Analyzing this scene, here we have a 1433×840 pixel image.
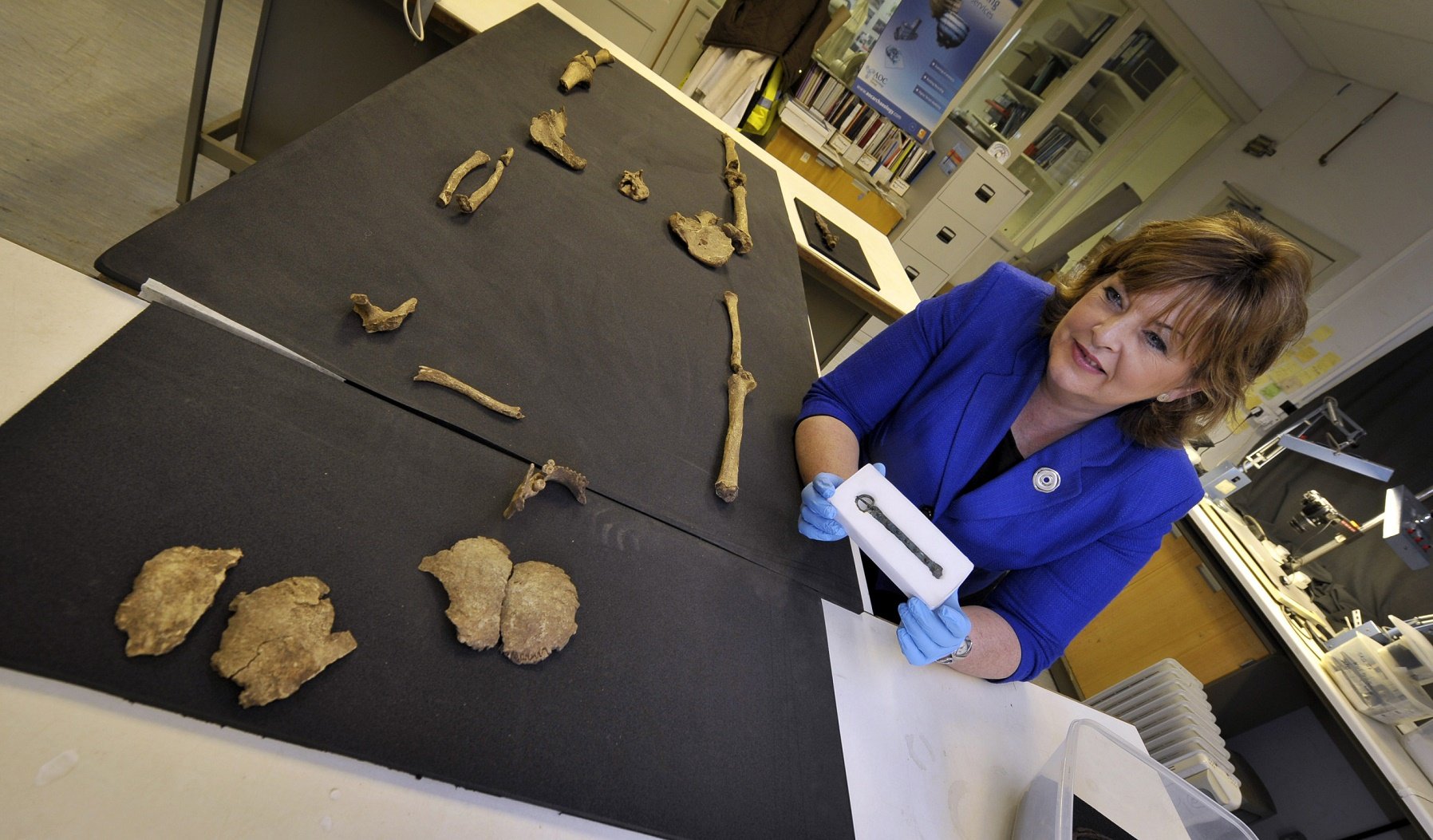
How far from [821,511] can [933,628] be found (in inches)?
11.9

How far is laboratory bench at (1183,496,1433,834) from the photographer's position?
2561mm

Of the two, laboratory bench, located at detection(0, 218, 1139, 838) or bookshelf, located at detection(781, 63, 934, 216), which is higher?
bookshelf, located at detection(781, 63, 934, 216)

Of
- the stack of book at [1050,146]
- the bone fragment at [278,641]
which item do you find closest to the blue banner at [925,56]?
the stack of book at [1050,146]

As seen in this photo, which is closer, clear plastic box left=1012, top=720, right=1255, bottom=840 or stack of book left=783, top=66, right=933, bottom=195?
clear plastic box left=1012, top=720, right=1255, bottom=840

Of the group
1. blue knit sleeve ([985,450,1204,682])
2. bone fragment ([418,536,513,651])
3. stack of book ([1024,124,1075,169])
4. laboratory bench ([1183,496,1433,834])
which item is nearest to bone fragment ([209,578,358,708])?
bone fragment ([418,536,513,651])

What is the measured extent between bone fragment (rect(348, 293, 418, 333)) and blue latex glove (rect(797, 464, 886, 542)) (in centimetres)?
85

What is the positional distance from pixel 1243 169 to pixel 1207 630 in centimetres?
352

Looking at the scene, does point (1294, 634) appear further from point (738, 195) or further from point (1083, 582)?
point (738, 195)

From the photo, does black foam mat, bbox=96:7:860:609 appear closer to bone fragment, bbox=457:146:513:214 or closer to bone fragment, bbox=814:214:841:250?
bone fragment, bbox=457:146:513:214

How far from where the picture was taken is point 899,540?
50.6 inches

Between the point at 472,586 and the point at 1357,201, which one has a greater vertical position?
the point at 1357,201

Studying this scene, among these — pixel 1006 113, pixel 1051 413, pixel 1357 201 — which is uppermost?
pixel 1357 201

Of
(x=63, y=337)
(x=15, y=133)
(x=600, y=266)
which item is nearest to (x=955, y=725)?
(x=600, y=266)

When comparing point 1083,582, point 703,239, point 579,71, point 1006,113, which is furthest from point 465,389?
point 1006,113
